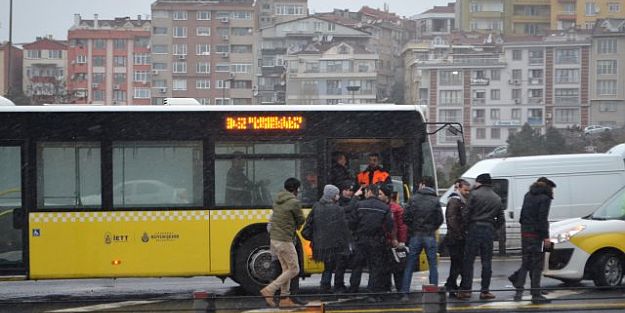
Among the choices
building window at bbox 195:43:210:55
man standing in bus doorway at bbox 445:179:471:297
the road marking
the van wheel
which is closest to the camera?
the road marking

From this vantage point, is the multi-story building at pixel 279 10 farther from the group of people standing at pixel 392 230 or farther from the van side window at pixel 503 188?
the group of people standing at pixel 392 230

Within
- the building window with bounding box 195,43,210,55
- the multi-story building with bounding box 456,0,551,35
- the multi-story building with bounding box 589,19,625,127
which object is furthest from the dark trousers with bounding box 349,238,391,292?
the multi-story building with bounding box 456,0,551,35

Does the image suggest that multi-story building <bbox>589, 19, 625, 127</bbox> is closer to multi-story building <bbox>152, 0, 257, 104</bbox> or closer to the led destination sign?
multi-story building <bbox>152, 0, 257, 104</bbox>

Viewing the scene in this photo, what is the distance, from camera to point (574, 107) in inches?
2894

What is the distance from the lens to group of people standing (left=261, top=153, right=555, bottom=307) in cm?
1302

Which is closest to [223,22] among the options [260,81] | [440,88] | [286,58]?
[286,58]

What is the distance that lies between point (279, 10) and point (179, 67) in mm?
35573

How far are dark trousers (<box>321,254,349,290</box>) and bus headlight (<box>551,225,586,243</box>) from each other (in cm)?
319

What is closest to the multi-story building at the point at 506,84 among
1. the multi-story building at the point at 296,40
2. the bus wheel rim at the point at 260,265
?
the multi-story building at the point at 296,40

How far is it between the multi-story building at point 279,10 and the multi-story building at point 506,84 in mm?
21353

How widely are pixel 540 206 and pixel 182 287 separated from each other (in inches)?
231

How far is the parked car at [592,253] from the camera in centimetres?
1429

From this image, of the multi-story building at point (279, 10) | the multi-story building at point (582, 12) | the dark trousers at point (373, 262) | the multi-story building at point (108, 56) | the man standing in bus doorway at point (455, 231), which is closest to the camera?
the dark trousers at point (373, 262)

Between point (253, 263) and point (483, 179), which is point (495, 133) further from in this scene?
point (483, 179)
